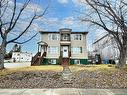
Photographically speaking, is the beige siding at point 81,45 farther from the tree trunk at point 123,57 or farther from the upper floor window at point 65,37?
the tree trunk at point 123,57

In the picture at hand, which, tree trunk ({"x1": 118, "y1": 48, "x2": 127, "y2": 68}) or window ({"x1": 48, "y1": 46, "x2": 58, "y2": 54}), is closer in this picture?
tree trunk ({"x1": 118, "y1": 48, "x2": 127, "y2": 68})

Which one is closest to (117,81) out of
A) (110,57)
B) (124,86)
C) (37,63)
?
(124,86)

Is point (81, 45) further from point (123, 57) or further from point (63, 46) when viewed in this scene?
point (123, 57)

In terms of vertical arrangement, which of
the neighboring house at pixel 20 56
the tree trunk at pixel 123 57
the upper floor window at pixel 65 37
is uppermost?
the upper floor window at pixel 65 37

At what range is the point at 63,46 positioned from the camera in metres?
51.2

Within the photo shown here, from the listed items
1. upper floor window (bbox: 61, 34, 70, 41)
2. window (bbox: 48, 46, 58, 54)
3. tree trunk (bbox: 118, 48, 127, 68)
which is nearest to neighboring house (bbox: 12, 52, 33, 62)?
window (bbox: 48, 46, 58, 54)

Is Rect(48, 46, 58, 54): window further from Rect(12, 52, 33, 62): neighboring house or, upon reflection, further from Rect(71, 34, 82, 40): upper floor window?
Rect(12, 52, 33, 62): neighboring house

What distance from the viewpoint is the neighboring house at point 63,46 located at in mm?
50688

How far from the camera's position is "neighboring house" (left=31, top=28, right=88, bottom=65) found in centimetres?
5069

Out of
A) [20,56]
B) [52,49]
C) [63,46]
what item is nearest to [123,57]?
[63,46]

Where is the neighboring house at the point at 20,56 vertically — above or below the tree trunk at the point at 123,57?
above

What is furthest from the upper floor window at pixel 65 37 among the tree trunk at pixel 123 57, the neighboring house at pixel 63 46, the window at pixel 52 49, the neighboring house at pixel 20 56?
the tree trunk at pixel 123 57

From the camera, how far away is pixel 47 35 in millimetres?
52000

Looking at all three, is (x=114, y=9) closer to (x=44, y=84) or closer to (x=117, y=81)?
(x=117, y=81)
